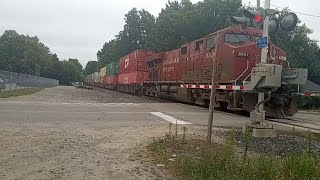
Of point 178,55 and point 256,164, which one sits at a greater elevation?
point 178,55

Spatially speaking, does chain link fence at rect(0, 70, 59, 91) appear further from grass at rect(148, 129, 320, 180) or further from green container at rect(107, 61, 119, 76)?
grass at rect(148, 129, 320, 180)

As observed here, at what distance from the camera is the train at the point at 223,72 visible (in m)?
14.9

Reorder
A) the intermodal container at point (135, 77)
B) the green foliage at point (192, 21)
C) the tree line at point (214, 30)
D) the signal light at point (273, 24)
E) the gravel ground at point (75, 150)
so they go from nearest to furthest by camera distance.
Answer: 1. the gravel ground at point (75, 150)
2. the signal light at point (273, 24)
3. the intermodal container at point (135, 77)
4. the tree line at point (214, 30)
5. the green foliage at point (192, 21)

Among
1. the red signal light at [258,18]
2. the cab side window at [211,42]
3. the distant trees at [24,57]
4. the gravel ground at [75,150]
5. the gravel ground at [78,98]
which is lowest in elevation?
the gravel ground at [75,150]

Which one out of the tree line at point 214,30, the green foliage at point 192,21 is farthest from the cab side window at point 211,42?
the green foliage at point 192,21

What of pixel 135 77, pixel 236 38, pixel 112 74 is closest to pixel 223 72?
pixel 236 38

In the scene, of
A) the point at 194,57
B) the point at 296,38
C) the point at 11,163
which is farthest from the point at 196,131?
the point at 296,38

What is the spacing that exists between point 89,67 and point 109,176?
566 ft

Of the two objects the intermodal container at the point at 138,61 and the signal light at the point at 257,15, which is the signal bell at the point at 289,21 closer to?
the signal light at the point at 257,15

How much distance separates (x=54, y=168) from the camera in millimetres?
5934

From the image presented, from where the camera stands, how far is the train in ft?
48.8

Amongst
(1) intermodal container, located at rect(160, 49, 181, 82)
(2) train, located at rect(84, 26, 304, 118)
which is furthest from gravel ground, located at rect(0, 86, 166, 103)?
(2) train, located at rect(84, 26, 304, 118)

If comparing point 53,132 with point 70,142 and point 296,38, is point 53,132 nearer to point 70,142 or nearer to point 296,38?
point 70,142

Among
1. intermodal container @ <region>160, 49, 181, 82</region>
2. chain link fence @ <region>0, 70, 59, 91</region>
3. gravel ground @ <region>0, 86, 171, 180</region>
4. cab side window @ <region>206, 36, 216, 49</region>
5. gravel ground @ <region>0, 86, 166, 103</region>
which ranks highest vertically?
cab side window @ <region>206, 36, 216, 49</region>
